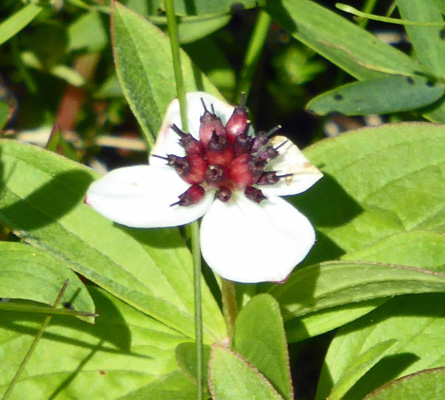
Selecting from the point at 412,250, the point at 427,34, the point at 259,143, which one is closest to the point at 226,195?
the point at 259,143

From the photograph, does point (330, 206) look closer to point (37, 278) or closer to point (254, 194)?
point (254, 194)

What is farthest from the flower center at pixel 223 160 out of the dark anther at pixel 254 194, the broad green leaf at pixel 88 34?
the broad green leaf at pixel 88 34

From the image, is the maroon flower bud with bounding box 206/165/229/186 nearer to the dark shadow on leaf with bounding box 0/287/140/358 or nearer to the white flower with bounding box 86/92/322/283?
the white flower with bounding box 86/92/322/283

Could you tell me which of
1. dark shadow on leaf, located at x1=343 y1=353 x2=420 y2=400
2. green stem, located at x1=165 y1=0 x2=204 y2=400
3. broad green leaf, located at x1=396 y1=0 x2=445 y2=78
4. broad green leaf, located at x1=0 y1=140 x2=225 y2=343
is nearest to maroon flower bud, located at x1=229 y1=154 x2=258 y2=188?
green stem, located at x1=165 y1=0 x2=204 y2=400

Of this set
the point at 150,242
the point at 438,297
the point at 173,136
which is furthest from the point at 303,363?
the point at 173,136

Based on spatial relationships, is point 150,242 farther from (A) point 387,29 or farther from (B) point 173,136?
(A) point 387,29
